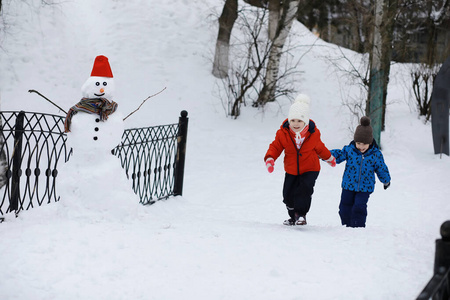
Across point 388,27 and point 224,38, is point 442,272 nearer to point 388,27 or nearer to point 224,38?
point 388,27

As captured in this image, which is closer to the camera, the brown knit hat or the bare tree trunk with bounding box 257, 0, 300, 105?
the brown knit hat

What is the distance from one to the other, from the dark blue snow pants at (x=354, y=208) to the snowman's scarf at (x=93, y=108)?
8.51 ft

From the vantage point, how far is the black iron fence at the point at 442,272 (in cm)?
247

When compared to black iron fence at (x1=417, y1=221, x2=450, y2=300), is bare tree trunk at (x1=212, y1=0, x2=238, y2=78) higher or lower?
higher

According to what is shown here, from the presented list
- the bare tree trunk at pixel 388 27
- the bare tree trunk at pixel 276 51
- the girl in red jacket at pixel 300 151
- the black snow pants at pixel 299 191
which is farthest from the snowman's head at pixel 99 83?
the bare tree trunk at pixel 276 51

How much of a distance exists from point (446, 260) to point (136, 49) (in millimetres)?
11479

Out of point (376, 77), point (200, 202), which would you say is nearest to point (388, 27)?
point (376, 77)

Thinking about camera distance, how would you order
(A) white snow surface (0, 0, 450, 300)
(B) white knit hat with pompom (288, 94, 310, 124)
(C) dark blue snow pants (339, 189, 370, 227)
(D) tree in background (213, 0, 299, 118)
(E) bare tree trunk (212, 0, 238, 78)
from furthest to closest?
(E) bare tree trunk (212, 0, 238, 78) → (D) tree in background (213, 0, 299, 118) → (C) dark blue snow pants (339, 189, 370, 227) → (B) white knit hat with pompom (288, 94, 310, 124) → (A) white snow surface (0, 0, 450, 300)

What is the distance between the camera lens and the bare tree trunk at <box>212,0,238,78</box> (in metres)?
12.8

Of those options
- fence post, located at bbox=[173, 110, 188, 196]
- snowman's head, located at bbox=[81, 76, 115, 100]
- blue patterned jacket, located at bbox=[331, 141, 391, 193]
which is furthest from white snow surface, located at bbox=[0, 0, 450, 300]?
snowman's head, located at bbox=[81, 76, 115, 100]

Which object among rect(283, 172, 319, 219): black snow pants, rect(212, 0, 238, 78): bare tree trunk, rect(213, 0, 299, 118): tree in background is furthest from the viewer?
rect(212, 0, 238, 78): bare tree trunk

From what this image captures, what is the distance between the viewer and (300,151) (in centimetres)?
530

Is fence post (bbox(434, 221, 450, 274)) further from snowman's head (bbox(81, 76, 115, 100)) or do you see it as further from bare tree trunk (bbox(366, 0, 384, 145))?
bare tree trunk (bbox(366, 0, 384, 145))

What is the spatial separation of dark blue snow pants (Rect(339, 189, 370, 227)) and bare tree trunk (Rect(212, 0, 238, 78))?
303 inches
